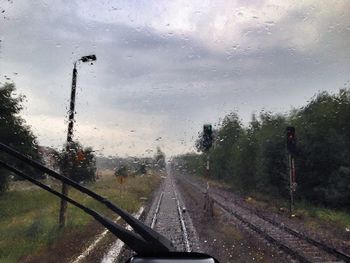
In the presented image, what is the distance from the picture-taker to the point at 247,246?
15.0 metres

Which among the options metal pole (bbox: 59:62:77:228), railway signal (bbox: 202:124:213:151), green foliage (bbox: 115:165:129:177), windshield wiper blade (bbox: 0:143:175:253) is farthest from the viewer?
green foliage (bbox: 115:165:129:177)

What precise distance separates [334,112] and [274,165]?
302 inches

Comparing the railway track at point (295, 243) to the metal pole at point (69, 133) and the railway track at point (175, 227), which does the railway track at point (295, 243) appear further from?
the metal pole at point (69, 133)

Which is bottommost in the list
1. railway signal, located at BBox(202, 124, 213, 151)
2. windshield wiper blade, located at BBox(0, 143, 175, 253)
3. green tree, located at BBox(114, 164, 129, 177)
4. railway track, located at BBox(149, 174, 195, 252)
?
railway track, located at BBox(149, 174, 195, 252)

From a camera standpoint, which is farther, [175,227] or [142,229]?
[175,227]

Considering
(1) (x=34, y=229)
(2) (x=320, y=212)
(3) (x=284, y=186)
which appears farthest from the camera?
(3) (x=284, y=186)

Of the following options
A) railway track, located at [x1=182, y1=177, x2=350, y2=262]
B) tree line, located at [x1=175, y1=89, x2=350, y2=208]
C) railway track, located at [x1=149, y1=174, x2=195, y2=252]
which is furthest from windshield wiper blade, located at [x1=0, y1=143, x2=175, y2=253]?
tree line, located at [x1=175, y1=89, x2=350, y2=208]

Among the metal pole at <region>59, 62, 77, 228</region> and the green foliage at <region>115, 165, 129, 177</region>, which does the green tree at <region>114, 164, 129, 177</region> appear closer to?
the green foliage at <region>115, 165, 129, 177</region>

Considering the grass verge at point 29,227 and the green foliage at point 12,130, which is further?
the green foliage at point 12,130

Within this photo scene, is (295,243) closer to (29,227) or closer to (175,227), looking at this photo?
(175,227)

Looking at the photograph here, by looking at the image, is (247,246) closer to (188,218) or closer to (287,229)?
(287,229)

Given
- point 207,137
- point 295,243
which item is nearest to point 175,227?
point 207,137

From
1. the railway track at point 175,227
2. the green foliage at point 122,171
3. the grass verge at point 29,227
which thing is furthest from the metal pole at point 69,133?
the green foliage at point 122,171

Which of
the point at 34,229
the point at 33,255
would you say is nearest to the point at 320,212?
the point at 34,229
